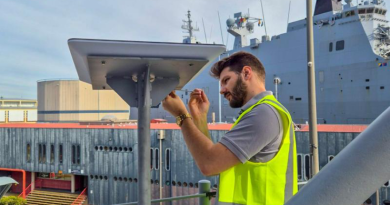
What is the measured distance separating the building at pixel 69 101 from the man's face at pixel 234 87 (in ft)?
112

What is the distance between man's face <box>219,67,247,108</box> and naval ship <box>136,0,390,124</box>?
15.1 meters

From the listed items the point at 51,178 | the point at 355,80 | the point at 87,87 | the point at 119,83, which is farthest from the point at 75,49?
the point at 87,87

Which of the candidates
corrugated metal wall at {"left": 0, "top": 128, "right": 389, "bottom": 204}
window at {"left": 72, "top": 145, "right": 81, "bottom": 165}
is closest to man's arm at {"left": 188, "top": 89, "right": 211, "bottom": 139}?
corrugated metal wall at {"left": 0, "top": 128, "right": 389, "bottom": 204}

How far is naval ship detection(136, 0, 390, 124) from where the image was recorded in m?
18.0

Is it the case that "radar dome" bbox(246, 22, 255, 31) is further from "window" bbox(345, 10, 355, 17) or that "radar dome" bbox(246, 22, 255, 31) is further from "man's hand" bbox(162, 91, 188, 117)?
"man's hand" bbox(162, 91, 188, 117)

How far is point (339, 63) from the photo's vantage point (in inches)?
755

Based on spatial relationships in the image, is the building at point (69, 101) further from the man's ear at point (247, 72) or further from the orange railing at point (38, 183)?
the man's ear at point (247, 72)

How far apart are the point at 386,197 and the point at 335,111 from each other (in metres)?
8.96

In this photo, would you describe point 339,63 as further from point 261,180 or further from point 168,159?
point 261,180

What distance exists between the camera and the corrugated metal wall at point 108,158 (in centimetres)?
1516

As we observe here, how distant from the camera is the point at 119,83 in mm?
1985

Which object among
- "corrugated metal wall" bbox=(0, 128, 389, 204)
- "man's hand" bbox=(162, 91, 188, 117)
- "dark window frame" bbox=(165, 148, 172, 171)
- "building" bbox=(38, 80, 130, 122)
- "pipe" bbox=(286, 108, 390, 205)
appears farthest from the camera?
"building" bbox=(38, 80, 130, 122)

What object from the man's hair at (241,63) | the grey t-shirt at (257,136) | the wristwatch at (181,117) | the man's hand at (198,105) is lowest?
the grey t-shirt at (257,136)

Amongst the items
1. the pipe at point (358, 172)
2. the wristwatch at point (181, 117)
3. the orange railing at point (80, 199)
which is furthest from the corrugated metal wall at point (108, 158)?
the pipe at point (358, 172)
